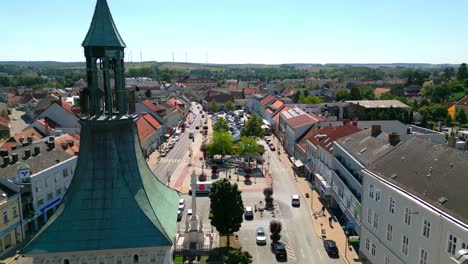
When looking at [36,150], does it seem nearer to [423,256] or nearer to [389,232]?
[389,232]

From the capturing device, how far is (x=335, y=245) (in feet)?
166

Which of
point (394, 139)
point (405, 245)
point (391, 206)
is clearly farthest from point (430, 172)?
point (394, 139)

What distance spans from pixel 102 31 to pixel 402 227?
3242cm

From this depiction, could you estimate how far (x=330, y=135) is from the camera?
2923 inches

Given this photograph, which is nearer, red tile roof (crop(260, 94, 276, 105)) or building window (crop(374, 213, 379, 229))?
building window (crop(374, 213, 379, 229))

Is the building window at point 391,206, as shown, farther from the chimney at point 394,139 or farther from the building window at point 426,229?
the chimney at point 394,139

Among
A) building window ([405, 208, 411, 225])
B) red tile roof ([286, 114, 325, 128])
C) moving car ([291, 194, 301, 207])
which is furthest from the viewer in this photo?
red tile roof ([286, 114, 325, 128])

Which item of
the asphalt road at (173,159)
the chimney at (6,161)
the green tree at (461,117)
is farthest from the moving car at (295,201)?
the green tree at (461,117)

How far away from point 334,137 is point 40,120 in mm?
70901

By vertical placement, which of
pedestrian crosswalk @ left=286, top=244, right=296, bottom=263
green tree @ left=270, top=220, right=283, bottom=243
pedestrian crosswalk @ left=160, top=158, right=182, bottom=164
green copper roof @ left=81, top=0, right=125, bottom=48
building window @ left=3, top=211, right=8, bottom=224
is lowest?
pedestrian crosswalk @ left=286, top=244, right=296, bottom=263

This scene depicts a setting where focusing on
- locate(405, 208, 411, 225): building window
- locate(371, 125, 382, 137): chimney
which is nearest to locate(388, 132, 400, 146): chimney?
locate(371, 125, 382, 137): chimney

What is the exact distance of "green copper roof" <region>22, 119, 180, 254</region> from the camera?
18.0 meters

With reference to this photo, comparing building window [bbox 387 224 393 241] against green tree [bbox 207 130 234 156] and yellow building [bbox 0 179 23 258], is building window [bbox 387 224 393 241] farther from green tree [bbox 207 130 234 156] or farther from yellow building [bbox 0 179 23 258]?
green tree [bbox 207 130 234 156]

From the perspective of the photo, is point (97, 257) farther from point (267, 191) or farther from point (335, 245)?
point (267, 191)
